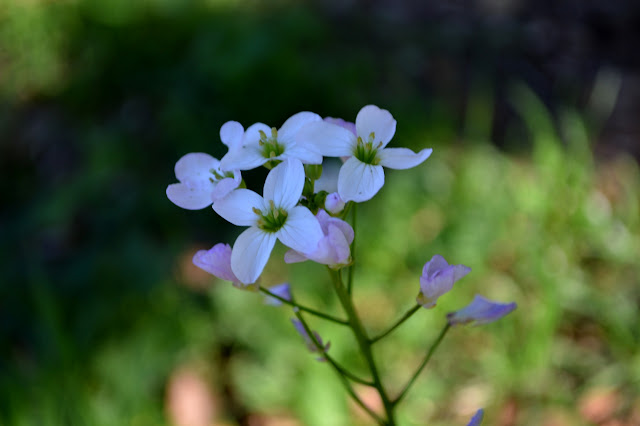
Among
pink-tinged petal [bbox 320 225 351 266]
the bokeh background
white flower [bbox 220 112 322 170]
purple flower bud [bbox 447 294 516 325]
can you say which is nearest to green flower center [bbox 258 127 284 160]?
white flower [bbox 220 112 322 170]

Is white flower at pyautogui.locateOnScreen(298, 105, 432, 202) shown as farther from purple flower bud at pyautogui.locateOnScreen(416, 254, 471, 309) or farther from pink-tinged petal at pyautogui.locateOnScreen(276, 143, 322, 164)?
purple flower bud at pyautogui.locateOnScreen(416, 254, 471, 309)

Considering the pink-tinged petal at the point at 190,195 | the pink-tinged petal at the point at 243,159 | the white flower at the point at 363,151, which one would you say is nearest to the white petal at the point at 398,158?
the white flower at the point at 363,151

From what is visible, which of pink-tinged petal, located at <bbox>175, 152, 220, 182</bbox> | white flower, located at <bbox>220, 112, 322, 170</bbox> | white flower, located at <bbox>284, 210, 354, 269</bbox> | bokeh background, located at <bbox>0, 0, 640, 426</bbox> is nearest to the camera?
white flower, located at <bbox>284, 210, 354, 269</bbox>

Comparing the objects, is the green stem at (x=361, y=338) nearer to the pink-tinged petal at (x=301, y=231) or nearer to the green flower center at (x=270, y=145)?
the pink-tinged petal at (x=301, y=231)

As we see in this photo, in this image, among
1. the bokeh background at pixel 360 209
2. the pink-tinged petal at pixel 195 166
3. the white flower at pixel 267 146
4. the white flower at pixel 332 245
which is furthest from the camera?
the bokeh background at pixel 360 209

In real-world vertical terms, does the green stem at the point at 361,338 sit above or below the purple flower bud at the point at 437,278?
below

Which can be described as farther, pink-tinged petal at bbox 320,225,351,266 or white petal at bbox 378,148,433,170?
white petal at bbox 378,148,433,170

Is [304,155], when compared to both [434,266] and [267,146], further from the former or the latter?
[434,266]

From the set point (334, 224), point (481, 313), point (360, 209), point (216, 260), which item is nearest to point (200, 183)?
point (216, 260)
